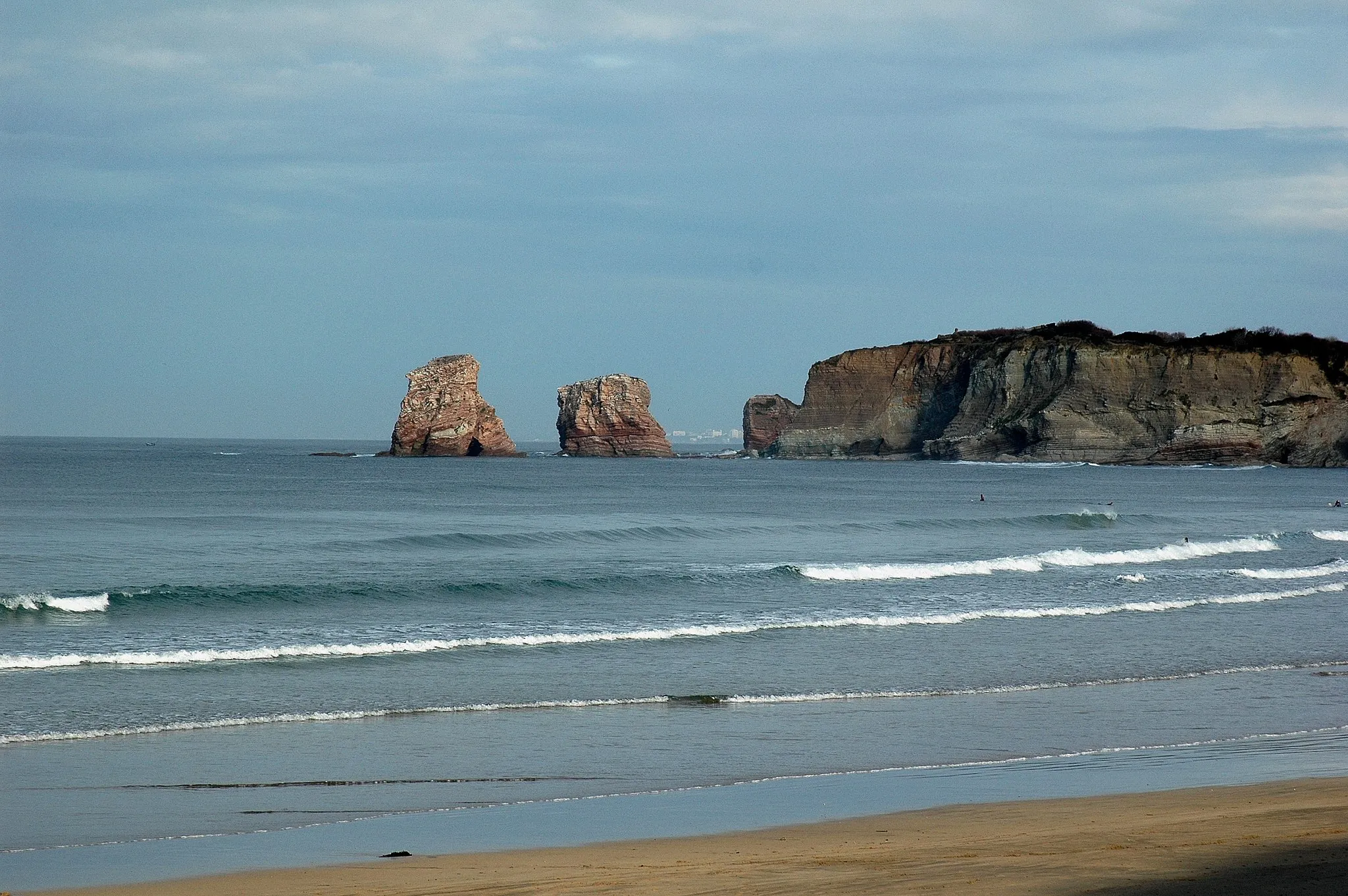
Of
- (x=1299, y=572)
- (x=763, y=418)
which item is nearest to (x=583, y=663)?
(x=1299, y=572)

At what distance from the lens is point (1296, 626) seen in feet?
74.0

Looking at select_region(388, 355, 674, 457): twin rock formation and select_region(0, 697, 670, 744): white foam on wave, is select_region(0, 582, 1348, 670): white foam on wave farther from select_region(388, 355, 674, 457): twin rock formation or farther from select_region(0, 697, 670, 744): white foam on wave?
select_region(388, 355, 674, 457): twin rock formation

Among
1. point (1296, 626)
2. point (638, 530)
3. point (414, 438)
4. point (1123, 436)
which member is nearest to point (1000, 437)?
point (1123, 436)

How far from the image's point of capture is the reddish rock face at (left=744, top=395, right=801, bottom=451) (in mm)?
154500

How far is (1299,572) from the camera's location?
32250 mm

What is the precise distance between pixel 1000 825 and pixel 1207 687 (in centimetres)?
849

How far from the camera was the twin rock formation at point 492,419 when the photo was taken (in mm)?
124375

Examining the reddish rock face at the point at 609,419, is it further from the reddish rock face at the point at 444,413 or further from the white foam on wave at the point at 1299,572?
the white foam on wave at the point at 1299,572

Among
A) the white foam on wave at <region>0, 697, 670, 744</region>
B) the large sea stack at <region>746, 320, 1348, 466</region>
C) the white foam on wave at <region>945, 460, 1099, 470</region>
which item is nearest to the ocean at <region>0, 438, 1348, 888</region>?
the white foam on wave at <region>0, 697, 670, 744</region>

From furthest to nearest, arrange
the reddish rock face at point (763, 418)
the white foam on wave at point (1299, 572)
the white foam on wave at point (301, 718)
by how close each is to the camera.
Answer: the reddish rock face at point (763, 418) → the white foam on wave at point (1299, 572) → the white foam on wave at point (301, 718)

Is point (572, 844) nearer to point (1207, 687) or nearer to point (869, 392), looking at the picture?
point (1207, 687)

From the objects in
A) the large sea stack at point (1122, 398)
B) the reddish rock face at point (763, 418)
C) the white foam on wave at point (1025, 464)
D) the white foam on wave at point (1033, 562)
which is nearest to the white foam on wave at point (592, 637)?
the white foam on wave at point (1033, 562)

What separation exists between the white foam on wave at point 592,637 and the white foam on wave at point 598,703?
148 inches

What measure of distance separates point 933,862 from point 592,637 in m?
11.8
